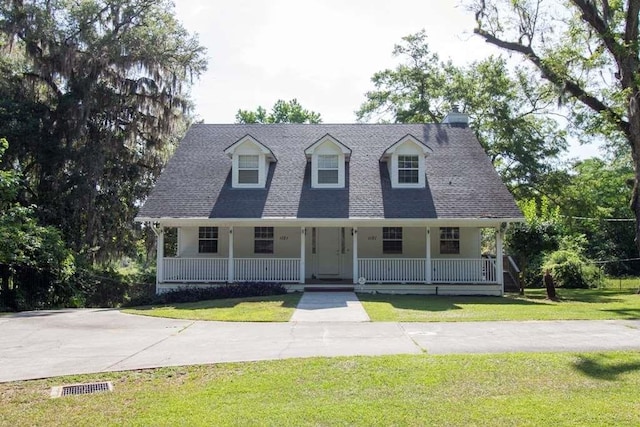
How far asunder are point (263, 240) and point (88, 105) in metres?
10.6

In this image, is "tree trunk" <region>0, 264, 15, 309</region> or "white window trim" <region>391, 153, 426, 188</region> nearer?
"tree trunk" <region>0, 264, 15, 309</region>

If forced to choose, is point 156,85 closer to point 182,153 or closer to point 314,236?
point 182,153

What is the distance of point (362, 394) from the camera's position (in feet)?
20.9

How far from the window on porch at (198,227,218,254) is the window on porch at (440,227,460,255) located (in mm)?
8596

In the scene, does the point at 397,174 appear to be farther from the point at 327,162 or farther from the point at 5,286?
the point at 5,286

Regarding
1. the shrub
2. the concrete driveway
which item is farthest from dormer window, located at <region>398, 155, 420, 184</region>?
the concrete driveway

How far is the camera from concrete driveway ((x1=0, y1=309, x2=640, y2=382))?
8273 mm

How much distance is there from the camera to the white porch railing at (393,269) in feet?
62.6

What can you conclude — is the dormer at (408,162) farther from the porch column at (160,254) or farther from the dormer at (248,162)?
the porch column at (160,254)

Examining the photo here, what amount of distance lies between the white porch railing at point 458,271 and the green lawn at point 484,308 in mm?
1114

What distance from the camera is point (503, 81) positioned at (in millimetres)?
30375

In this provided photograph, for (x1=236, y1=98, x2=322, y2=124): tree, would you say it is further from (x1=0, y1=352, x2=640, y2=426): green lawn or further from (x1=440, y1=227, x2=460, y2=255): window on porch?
(x1=0, y1=352, x2=640, y2=426): green lawn

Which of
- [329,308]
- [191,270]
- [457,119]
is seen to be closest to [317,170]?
[191,270]

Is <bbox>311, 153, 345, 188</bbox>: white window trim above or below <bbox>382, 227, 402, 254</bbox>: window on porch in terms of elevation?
above
